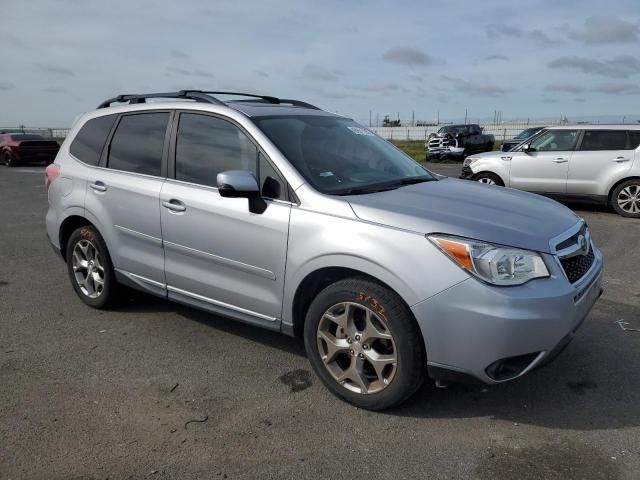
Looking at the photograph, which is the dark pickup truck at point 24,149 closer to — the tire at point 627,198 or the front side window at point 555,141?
the front side window at point 555,141

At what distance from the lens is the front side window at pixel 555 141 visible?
10734mm

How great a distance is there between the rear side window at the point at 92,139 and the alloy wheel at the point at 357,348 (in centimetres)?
278

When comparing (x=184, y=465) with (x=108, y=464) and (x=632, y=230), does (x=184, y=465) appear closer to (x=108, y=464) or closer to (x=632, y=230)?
(x=108, y=464)

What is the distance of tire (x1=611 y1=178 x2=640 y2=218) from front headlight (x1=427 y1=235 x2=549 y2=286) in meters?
8.20

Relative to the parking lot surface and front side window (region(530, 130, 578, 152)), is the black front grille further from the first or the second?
front side window (region(530, 130, 578, 152))

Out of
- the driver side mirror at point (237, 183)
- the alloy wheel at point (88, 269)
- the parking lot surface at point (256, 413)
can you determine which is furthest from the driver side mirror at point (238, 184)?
the alloy wheel at point (88, 269)

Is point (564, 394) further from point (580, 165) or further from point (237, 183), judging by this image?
point (580, 165)

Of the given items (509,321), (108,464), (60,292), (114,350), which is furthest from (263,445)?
Answer: (60,292)

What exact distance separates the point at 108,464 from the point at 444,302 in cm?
187

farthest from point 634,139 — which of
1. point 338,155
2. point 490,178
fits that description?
point 338,155

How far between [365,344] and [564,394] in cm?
134

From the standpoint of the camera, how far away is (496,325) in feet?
9.41

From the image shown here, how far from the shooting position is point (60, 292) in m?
5.62

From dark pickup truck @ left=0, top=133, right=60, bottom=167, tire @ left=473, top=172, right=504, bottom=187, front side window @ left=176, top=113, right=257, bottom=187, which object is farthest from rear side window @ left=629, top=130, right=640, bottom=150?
dark pickup truck @ left=0, top=133, right=60, bottom=167
